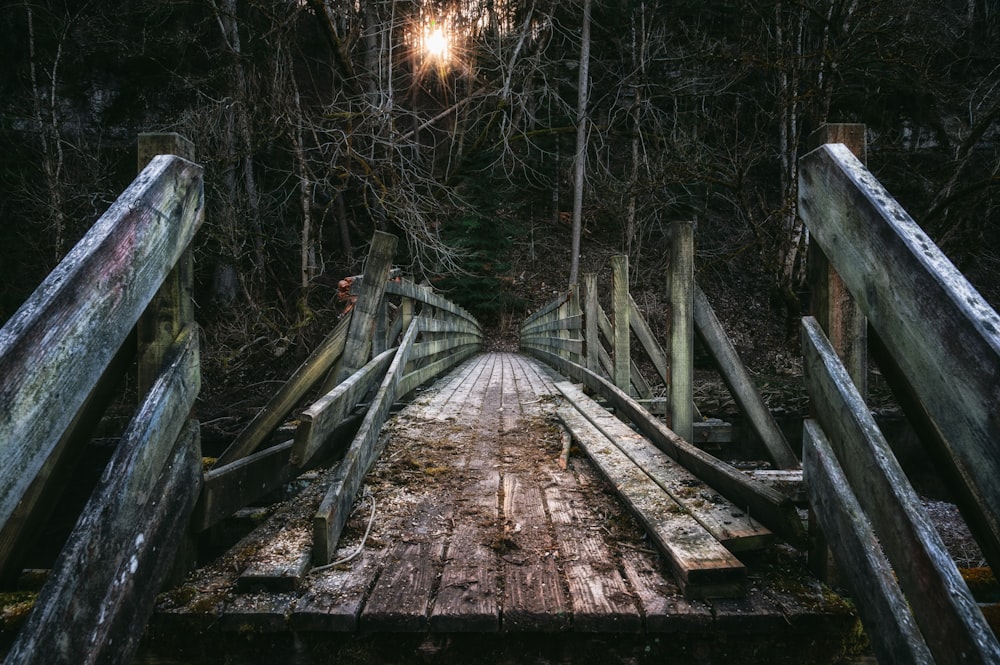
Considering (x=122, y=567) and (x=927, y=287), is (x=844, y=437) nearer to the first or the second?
(x=927, y=287)

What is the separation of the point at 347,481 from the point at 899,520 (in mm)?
1732

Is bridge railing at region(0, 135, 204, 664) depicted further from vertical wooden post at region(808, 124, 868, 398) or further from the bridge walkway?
vertical wooden post at region(808, 124, 868, 398)

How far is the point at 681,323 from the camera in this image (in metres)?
2.70

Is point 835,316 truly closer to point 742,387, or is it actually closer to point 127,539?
point 742,387

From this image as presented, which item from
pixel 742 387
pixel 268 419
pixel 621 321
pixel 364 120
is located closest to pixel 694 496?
pixel 742 387

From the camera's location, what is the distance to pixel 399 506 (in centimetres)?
217

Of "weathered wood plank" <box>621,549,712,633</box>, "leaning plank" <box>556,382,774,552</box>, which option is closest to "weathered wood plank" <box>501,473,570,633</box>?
"weathered wood plank" <box>621,549,712,633</box>

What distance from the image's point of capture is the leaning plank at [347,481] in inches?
65.6

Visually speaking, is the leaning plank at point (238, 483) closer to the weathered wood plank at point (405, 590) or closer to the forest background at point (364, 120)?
the weathered wood plank at point (405, 590)

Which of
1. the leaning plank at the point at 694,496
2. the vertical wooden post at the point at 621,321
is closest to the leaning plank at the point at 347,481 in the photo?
the leaning plank at the point at 694,496

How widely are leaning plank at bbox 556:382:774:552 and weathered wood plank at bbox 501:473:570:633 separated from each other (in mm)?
557

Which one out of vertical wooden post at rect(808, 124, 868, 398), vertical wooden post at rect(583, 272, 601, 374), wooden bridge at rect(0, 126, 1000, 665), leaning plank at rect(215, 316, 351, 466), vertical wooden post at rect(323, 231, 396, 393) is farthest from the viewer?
vertical wooden post at rect(583, 272, 601, 374)

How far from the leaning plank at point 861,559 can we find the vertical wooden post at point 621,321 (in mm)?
2671

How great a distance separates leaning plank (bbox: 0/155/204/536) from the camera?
0.96 m
